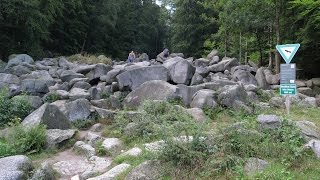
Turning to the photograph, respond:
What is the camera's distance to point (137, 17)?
64.4m

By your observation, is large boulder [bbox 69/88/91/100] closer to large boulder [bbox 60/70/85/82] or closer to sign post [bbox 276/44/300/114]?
large boulder [bbox 60/70/85/82]

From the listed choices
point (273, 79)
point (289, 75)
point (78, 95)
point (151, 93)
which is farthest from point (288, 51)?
point (273, 79)

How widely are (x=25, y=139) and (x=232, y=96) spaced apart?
6226 millimetres

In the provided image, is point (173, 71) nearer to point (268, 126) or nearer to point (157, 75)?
point (157, 75)

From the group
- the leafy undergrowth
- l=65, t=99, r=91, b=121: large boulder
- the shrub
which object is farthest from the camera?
the shrub

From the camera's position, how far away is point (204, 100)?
39.4ft

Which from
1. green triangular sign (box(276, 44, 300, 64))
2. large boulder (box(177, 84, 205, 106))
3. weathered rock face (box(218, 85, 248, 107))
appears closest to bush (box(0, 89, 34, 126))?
large boulder (box(177, 84, 205, 106))

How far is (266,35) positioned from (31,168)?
71.9 feet

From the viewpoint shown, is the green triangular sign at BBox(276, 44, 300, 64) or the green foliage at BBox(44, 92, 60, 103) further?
the green foliage at BBox(44, 92, 60, 103)

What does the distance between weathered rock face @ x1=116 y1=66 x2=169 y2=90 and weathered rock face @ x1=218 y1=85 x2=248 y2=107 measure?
3.74m

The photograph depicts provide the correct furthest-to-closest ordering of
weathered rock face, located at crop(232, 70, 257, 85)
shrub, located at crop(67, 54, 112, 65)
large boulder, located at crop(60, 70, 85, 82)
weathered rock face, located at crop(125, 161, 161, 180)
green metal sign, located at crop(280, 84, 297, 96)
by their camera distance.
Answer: shrub, located at crop(67, 54, 112, 65) → large boulder, located at crop(60, 70, 85, 82) → weathered rock face, located at crop(232, 70, 257, 85) → green metal sign, located at crop(280, 84, 297, 96) → weathered rock face, located at crop(125, 161, 161, 180)

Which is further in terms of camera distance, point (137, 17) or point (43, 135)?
point (137, 17)

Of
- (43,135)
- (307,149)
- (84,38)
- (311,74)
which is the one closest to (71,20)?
(84,38)

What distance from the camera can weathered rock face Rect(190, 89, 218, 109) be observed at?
11.9m
